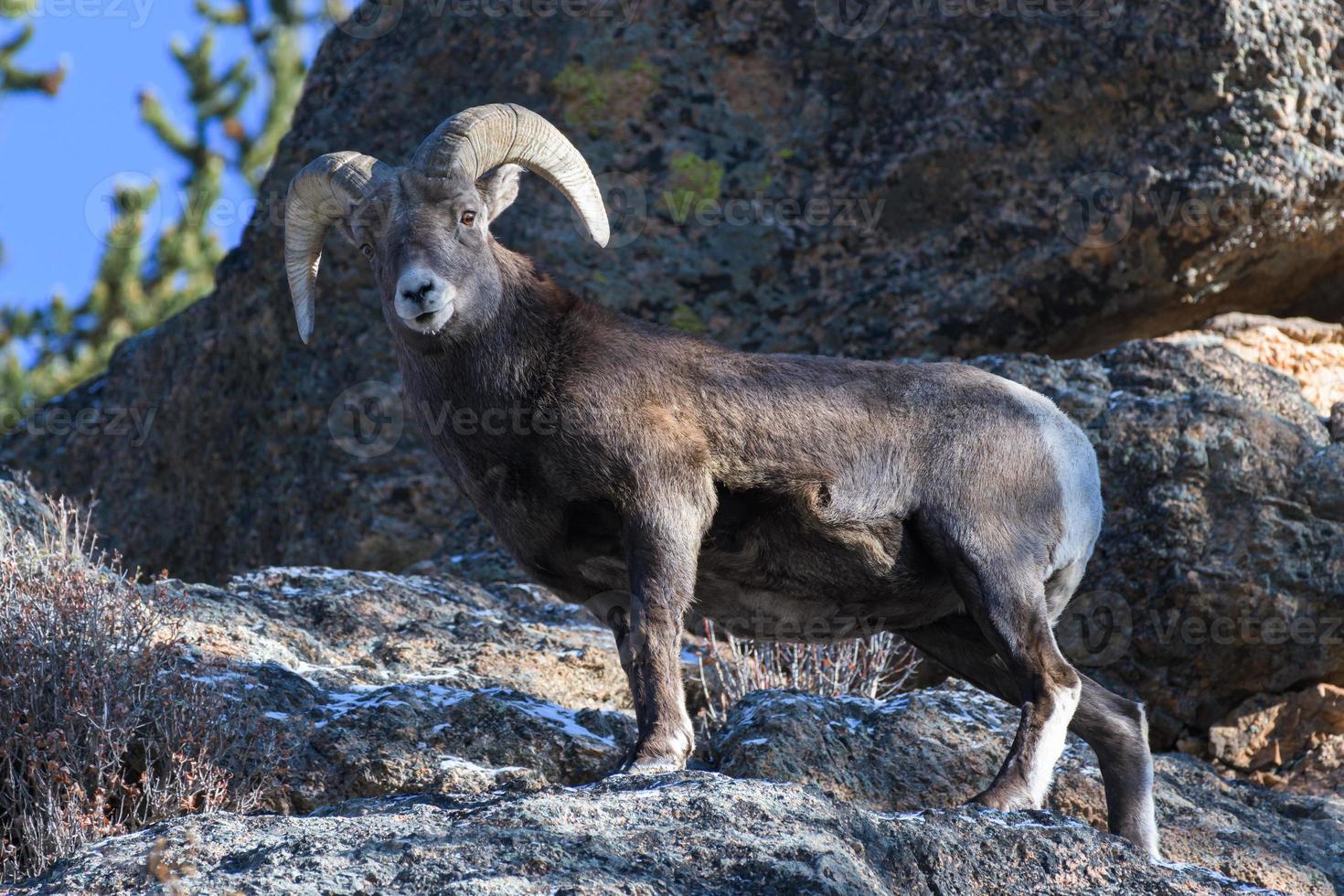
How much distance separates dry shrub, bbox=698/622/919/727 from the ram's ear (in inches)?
106

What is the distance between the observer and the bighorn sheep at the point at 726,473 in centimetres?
Result: 611

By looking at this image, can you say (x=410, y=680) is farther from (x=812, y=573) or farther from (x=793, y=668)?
(x=812, y=573)

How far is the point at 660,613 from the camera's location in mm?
5984

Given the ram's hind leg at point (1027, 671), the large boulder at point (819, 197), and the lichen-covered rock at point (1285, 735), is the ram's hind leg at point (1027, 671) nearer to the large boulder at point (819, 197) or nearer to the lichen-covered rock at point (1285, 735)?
the lichen-covered rock at point (1285, 735)

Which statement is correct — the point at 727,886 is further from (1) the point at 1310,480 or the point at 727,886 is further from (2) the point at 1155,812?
(1) the point at 1310,480

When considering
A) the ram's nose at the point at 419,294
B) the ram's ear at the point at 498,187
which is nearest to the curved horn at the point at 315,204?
the ram's ear at the point at 498,187

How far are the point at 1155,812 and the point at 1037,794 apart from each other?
1.38 metres

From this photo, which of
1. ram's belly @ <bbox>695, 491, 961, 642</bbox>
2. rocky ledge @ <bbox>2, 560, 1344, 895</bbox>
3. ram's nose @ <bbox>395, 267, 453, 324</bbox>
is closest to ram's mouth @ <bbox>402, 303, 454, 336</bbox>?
ram's nose @ <bbox>395, 267, 453, 324</bbox>

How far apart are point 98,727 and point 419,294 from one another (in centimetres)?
213

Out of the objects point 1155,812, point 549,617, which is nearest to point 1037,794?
point 1155,812

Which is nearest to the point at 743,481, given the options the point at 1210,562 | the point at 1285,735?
the point at 1210,562

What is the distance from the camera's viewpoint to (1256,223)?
10086 millimetres

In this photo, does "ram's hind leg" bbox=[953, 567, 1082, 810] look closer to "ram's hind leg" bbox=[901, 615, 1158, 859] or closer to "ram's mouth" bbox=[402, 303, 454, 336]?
"ram's hind leg" bbox=[901, 615, 1158, 859]

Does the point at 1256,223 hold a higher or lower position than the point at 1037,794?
higher
